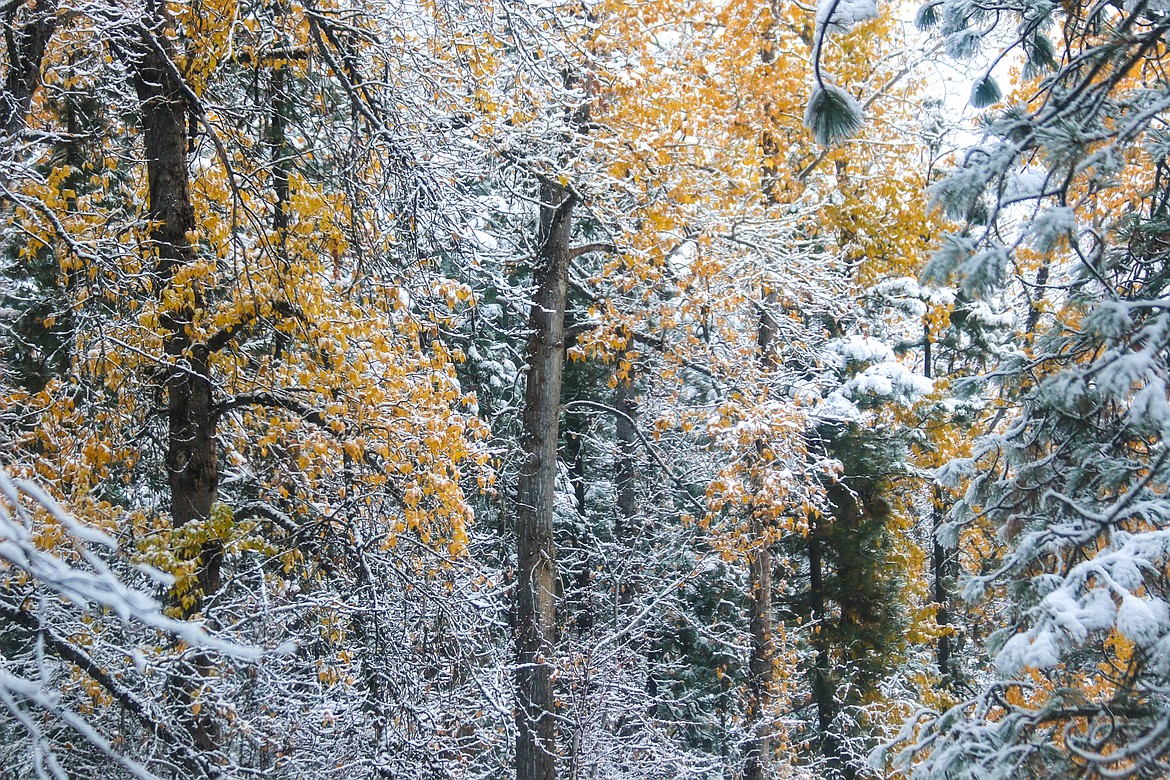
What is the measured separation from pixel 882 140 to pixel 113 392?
9.03 m

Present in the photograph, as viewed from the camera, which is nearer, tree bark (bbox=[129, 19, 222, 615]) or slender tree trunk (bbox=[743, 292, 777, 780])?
tree bark (bbox=[129, 19, 222, 615])

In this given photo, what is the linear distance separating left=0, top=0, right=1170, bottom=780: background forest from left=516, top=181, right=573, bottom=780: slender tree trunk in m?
0.04

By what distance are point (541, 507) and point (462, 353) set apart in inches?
103

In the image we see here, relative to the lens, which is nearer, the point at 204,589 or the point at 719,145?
the point at 204,589

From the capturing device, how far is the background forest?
3359 millimetres

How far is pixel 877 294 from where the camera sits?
507 inches

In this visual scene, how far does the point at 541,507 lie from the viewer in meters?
8.54

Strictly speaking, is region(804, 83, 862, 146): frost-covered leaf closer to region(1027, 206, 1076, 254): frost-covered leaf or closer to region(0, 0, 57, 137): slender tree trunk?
region(1027, 206, 1076, 254): frost-covered leaf

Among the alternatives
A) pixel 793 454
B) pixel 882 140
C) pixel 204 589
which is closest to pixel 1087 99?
pixel 204 589

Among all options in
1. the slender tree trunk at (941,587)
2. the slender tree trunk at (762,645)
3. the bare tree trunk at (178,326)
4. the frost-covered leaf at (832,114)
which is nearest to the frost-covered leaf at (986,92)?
the frost-covered leaf at (832,114)

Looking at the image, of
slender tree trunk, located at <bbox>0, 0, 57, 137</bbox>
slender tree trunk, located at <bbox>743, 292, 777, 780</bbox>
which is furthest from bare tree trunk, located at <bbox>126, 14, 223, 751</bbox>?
slender tree trunk, located at <bbox>743, 292, 777, 780</bbox>

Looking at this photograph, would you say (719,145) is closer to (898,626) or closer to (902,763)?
(902,763)

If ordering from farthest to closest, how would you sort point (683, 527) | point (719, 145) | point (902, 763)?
1. point (683, 527)
2. point (719, 145)
3. point (902, 763)

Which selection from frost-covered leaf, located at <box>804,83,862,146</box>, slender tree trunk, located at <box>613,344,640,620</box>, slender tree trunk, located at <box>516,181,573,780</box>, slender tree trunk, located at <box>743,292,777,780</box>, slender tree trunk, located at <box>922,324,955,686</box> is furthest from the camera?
slender tree trunk, located at <box>922,324,955,686</box>
